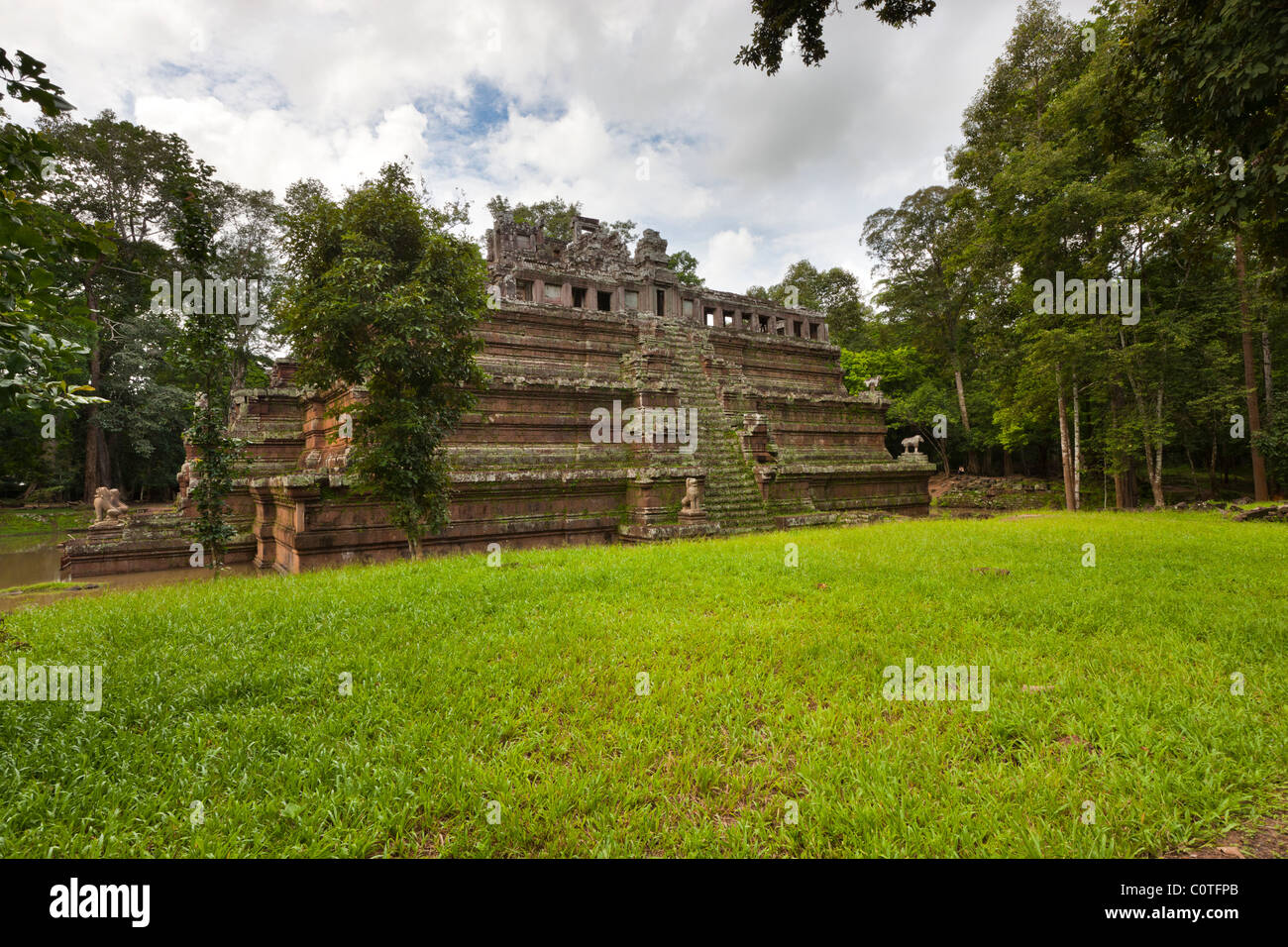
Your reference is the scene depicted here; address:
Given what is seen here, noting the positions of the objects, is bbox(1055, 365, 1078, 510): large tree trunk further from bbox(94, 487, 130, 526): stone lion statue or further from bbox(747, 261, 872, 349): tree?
bbox(94, 487, 130, 526): stone lion statue

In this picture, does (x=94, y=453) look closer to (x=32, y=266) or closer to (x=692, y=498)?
(x=692, y=498)

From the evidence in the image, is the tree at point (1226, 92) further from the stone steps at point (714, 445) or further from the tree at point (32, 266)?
the stone steps at point (714, 445)

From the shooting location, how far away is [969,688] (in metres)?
3.82

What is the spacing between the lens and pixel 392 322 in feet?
27.6

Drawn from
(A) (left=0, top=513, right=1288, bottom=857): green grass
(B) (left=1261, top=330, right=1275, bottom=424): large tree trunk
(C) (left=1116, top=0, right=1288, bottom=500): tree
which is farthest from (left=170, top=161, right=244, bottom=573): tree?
(B) (left=1261, top=330, right=1275, bottom=424): large tree trunk

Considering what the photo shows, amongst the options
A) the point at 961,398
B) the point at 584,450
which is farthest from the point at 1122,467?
the point at 584,450

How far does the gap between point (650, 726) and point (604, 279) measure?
21.1 metres

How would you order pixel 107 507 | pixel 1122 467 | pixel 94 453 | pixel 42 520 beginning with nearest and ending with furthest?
pixel 107 507, pixel 1122 467, pixel 42 520, pixel 94 453

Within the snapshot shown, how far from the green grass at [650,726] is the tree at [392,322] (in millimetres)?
3315

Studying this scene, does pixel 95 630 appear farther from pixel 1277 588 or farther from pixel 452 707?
pixel 1277 588

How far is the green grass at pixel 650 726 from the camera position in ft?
7.89

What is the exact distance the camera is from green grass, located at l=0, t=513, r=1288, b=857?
94.7 inches

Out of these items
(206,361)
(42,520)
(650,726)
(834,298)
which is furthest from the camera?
(834,298)
